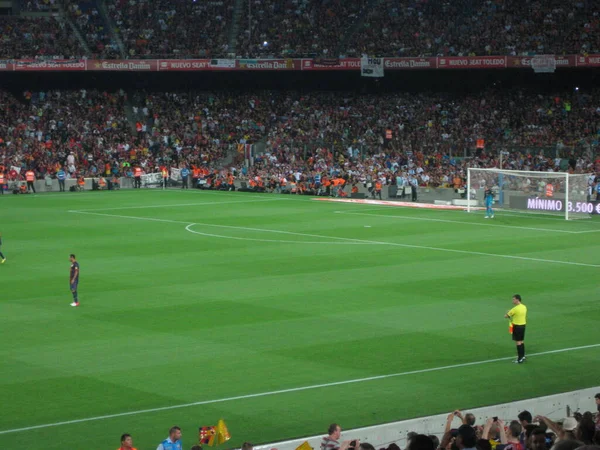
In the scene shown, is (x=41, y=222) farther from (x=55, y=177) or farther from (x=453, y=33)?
(x=453, y=33)

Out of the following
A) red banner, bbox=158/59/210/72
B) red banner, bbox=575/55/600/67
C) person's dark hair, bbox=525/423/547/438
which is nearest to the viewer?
person's dark hair, bbox=525/423/547/438

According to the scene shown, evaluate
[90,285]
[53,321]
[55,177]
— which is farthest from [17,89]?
[53,321]

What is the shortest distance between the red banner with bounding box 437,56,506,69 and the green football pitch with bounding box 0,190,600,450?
23.1 meters

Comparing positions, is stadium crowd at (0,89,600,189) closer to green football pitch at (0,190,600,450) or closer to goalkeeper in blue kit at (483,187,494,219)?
goalkeeper in blue kit at (483,187,494,219)

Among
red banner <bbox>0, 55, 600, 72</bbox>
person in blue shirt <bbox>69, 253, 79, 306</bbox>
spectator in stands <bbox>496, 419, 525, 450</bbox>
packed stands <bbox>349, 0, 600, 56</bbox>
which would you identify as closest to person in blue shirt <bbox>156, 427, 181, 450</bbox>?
spectator in stands <bbox>496, 419, 525, 450</bbox>

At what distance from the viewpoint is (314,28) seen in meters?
70.2

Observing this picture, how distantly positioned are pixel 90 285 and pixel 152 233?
12.5m

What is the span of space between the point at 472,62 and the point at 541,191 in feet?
62.2

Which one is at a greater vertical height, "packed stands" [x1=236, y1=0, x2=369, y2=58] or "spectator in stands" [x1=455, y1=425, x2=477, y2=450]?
"packed stands" [x1=236, y1=0, x2=369, y2=58]

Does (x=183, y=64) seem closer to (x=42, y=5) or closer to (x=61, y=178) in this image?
(x=61, y=178)

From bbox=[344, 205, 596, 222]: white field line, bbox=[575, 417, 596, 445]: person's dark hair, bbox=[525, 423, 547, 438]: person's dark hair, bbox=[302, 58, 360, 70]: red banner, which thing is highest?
bbox=[302, 58, 360, 70]: red banner

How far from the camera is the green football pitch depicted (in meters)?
16.3

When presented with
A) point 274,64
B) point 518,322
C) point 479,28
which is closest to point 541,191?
point 479,28

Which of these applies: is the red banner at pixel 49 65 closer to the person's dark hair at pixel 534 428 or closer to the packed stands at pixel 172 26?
the packed stands at pixel 172 26
